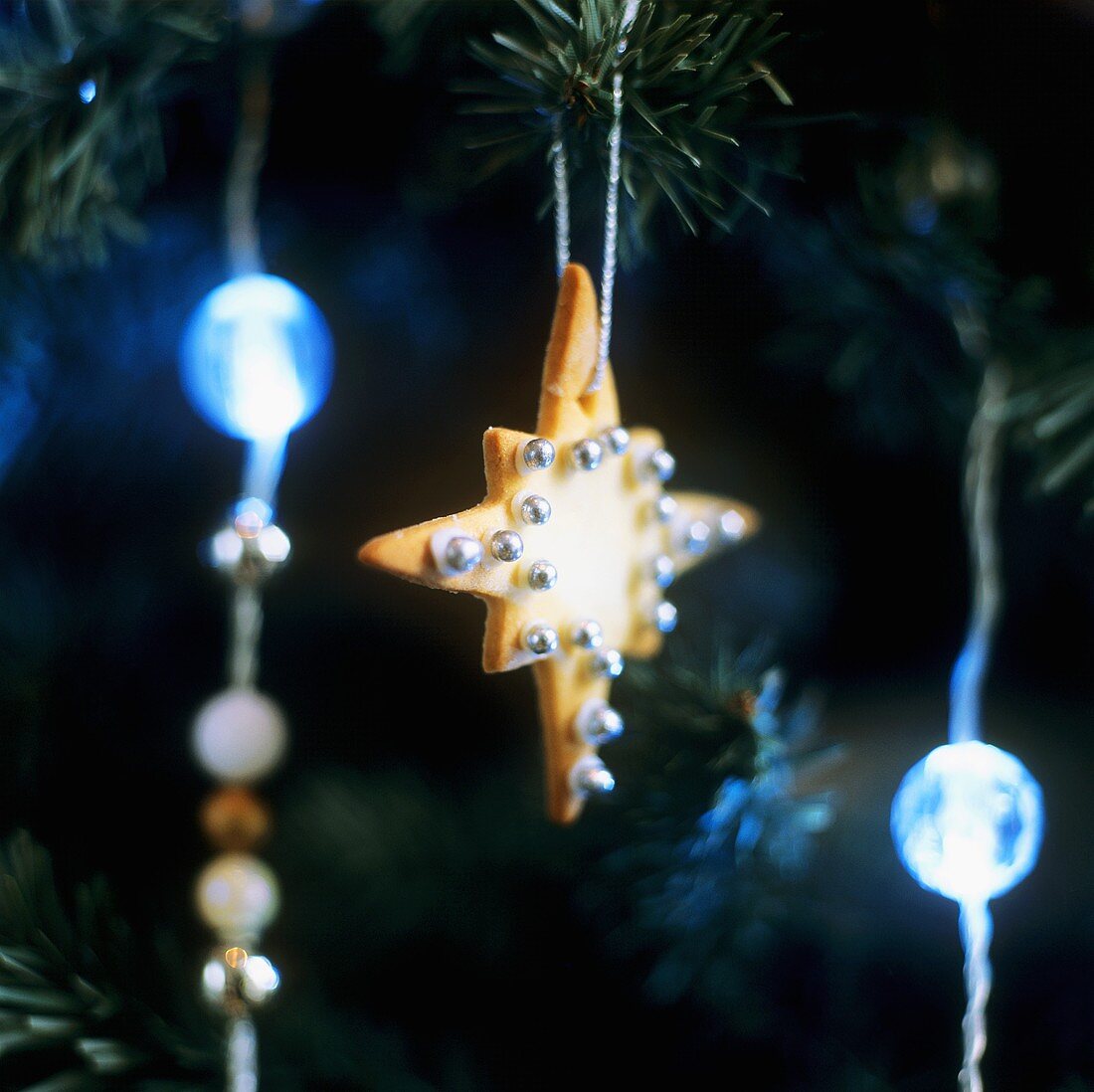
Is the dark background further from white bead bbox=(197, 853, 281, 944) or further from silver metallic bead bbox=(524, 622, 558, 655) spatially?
silver metallic bead bbox=(524, 622, 558, 655)

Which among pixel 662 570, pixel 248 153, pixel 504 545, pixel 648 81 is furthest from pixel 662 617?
pixel 248 153

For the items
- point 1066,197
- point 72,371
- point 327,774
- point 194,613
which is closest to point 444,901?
point 327,774

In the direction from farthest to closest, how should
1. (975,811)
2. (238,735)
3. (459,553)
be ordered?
(238,735) → (975,811) → (459,553)

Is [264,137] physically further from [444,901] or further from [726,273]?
[444,901]

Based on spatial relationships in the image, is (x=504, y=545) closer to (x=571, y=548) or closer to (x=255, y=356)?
(x=571, y=548)

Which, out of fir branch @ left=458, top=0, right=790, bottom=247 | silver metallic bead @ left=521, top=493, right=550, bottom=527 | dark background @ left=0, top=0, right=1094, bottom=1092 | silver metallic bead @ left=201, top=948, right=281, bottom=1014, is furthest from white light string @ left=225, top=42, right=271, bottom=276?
silver metallic bead @ left=201, top=948, right=281, bottom=1014

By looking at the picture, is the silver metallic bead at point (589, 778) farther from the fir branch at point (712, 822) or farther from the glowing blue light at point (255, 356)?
the glowing blue light at point (255, 356)

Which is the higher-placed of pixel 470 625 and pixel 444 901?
pixel 470 625
